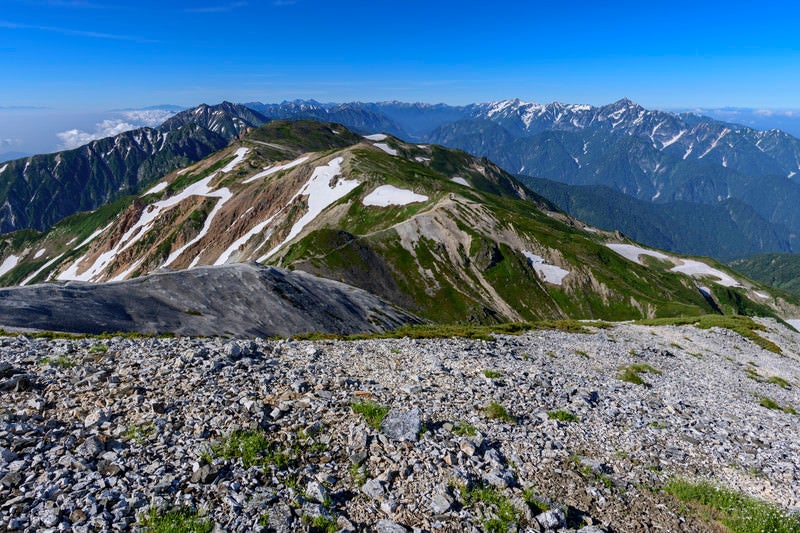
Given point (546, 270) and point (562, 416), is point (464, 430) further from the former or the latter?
point (546, 270)

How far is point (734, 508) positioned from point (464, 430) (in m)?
9.24

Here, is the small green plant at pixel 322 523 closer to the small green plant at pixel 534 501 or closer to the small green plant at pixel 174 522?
the small green plant at pixel 174 522

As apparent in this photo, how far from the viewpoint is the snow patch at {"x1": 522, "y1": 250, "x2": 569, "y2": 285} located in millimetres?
148500

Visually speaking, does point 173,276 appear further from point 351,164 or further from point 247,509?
point 351,164

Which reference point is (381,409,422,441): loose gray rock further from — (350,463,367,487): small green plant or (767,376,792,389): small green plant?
(767,376,792,389): small green plant

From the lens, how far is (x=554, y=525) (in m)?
12.4

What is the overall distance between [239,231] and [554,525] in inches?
7553

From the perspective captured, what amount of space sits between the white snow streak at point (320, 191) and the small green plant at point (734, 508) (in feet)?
499

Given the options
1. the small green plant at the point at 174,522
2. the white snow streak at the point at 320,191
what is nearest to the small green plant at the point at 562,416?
the small green plant at the point at 174,522

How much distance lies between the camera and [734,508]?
1408cm

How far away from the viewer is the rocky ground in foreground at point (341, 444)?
37.8ft

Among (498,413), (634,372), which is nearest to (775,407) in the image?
(634,372)

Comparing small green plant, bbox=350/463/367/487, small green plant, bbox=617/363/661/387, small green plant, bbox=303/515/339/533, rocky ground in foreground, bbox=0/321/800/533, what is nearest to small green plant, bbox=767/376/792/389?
small green plant, bbox=617/363/661/387

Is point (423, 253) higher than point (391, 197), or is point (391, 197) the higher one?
point (391, 197)
